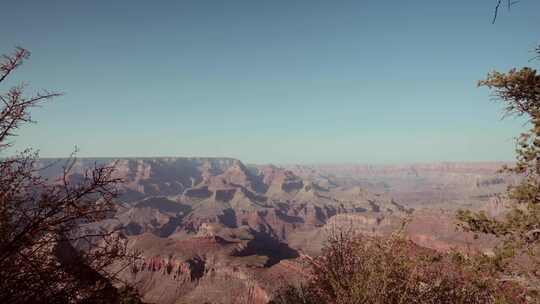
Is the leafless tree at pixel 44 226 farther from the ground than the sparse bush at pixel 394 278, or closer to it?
farther from the ground

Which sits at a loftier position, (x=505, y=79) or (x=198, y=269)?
(x=505, y=79)

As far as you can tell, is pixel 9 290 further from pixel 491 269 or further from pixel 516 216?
pixel 516 216

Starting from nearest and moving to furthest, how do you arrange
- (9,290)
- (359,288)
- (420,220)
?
1. (9,290)
2. (359,288)
3. (420,220)

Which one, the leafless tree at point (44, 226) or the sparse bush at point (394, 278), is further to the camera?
the sparse bush at point (394, 278)

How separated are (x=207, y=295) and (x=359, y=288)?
80.3m

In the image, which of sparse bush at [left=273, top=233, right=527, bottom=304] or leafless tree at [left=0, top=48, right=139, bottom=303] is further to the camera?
sparse bush at [left=273, top=233, right=527, bottom=304]

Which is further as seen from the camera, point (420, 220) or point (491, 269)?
point (420, 220)

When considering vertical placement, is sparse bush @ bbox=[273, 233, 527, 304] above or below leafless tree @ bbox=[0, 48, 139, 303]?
below

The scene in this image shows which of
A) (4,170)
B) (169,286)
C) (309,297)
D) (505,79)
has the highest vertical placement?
(505,79)

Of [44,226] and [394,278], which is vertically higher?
[44,226]

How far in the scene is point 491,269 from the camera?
47.8ft

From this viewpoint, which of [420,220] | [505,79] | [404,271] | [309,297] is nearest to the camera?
[404,271]

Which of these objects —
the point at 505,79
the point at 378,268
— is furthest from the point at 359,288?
the point at 505,79

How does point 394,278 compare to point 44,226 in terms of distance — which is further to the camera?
point 394,278
